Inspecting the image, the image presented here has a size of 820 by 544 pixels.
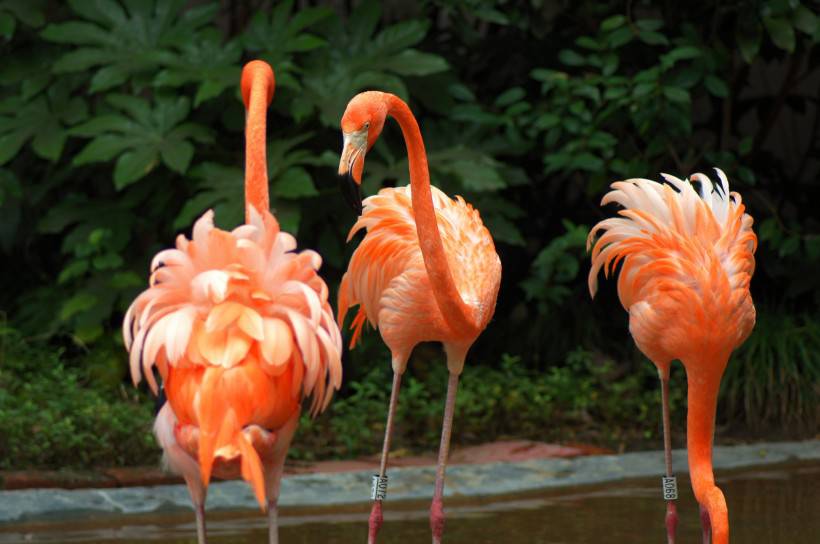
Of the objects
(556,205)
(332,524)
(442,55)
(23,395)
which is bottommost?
(332,524)

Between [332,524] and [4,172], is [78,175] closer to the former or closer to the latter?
[4,172]

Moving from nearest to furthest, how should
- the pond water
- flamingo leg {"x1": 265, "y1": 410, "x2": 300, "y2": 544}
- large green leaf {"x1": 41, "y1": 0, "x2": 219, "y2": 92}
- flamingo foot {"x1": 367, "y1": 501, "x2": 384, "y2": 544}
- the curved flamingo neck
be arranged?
flamingo leg {"x1": 265, "y1": 410, "x2": 300, "y2": 544}
the curved flamingo neck
flamingo foot {"x1": 367, "y1": 501, "x2": 384, "y2": 544}
the pond water
large green leaf {"x1": 41, "y1": 0, "x2": 219, "y2": 92}

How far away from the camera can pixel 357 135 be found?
13.3ft

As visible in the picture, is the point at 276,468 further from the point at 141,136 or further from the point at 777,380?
the point at 777,380

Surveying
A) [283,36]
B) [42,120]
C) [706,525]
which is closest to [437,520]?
[706,525]

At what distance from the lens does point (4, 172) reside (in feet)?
24.7

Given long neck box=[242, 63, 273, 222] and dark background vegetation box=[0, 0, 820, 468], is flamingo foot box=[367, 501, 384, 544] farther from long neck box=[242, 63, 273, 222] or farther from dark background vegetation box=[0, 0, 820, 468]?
dark background vegetation box=[0, 0, 820, 468]

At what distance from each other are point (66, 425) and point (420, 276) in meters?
2.10

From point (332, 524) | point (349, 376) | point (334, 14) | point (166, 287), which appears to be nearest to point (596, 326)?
point (349, 376)

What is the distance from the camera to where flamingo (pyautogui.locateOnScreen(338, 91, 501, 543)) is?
4527mm

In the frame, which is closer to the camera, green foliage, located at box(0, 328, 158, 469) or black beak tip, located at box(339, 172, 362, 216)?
black beak tip, located at box(339, 172, 362, 216)

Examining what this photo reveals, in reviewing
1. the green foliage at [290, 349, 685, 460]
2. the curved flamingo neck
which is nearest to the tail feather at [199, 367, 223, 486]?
the curved flamingo neck

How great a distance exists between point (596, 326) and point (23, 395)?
133 inches

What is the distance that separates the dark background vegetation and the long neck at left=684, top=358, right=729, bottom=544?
8.35 ft
